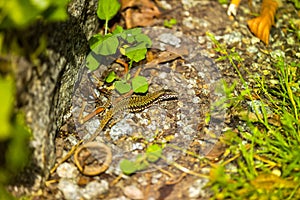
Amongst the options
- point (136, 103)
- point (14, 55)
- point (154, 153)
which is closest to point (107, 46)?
point (136, 103)

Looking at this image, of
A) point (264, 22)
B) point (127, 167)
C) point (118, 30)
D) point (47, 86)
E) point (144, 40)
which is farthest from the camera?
point (264, 22)

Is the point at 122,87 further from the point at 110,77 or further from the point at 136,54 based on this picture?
the point at 136,54

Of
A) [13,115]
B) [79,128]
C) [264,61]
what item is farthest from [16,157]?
[264,61]

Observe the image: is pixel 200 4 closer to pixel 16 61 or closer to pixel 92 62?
pixel 92 62

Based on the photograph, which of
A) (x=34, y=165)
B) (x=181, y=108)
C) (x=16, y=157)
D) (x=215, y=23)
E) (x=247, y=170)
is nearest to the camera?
(x=16, y=157)

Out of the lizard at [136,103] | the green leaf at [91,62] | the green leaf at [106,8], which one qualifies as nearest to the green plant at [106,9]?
the green leaf at [106,8]

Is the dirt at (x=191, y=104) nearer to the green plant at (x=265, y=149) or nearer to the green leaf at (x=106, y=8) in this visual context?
the green plant at (x=265, y=149)
